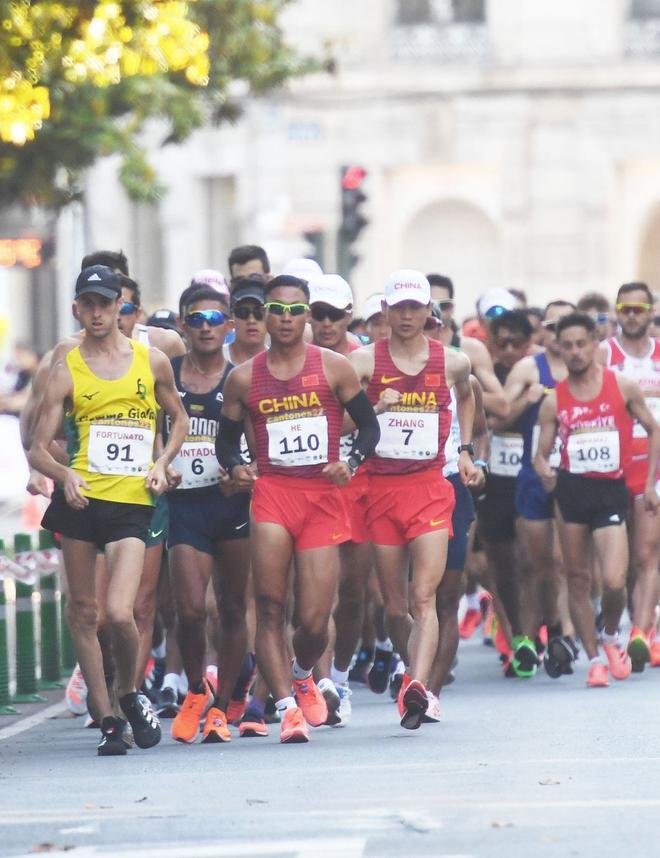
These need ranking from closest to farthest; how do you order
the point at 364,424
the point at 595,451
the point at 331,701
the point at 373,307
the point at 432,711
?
1. the point at 364,424
2. the point at 432,711
3. the point at 331,701
4. the point at 595,451
5. the point at 373,307

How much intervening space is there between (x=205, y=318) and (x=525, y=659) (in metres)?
3.87

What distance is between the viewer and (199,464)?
42.0 feet

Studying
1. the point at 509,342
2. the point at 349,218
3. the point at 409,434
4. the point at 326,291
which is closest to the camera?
the point at 409,434

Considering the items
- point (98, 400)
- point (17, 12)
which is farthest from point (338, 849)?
point (17, 12)

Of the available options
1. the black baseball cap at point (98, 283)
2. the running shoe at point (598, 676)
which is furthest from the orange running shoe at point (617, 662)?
the black baseball cap at point (98, 283)

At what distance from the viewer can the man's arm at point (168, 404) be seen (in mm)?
12125

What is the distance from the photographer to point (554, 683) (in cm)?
1522

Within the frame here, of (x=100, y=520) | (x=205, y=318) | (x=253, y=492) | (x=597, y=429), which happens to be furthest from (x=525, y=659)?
(x=100, y=520)

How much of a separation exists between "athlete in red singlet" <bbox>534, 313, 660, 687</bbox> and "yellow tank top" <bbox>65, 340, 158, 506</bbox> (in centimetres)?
361

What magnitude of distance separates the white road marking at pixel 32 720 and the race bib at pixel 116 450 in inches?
75.1

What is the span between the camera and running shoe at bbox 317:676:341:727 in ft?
42.2

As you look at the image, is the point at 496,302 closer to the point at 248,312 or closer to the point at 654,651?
the point at 654,651

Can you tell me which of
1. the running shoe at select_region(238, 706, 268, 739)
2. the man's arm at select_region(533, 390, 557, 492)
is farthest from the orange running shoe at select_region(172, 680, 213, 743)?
the man's arm at select_region(533, 390, 557, 492)

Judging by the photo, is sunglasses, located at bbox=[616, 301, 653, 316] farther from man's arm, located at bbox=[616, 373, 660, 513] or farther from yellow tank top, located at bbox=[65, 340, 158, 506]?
yellow tank top, located at bbox=[65, 340, 158, 506]
